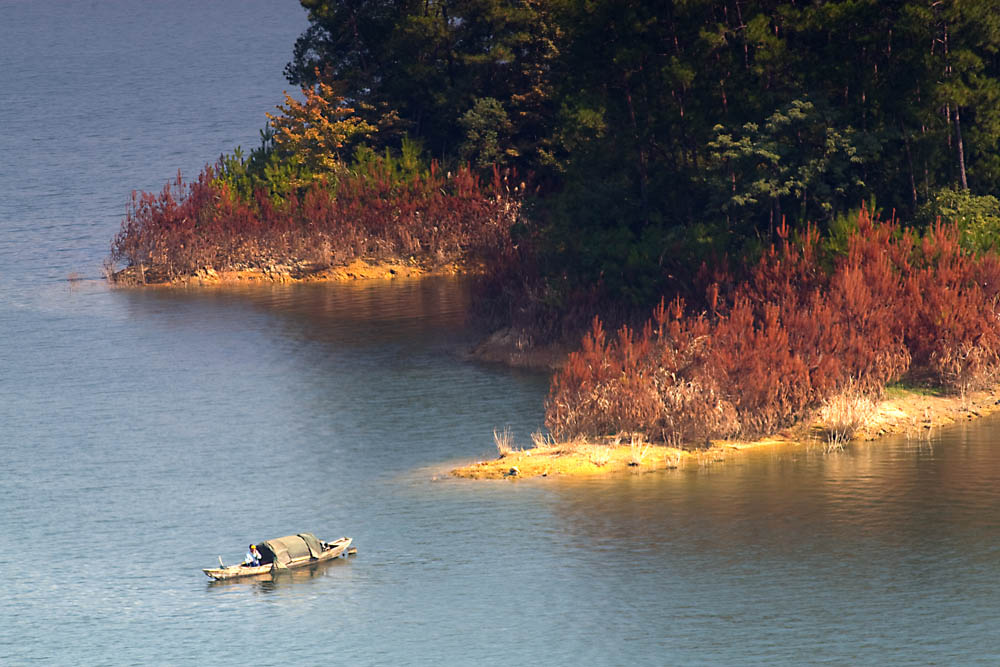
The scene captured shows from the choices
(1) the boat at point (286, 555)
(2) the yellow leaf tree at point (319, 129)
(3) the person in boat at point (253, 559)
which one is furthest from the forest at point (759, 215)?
(2) the yellow leaf tree at point (319, 129)

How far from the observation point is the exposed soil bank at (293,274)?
178 ft

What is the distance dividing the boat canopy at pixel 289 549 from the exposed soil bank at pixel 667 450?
4.68m

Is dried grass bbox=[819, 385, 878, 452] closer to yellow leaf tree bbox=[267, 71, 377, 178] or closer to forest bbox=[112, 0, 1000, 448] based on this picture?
forest bbox=[112, 0, 1000, 448]

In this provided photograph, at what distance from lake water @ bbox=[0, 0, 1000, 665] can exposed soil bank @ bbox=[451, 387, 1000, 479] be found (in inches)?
19.9

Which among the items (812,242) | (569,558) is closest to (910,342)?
(812,242)

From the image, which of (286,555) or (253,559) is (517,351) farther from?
(253,559)

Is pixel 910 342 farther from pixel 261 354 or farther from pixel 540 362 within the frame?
pixel 261 354

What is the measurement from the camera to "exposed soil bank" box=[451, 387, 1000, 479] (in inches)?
1031

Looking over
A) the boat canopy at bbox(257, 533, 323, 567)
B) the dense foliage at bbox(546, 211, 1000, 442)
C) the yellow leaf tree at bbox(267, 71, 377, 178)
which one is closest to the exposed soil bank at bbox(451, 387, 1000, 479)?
the dense foliage at bbox(546, 211, 1000, 442)

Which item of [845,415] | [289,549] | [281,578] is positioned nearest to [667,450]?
[845,415]

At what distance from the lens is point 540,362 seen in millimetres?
36438

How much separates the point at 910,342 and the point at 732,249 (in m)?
5.95

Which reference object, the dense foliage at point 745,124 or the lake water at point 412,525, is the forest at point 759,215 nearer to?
the dense foliage at point 745,124

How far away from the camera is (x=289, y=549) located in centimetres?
2183
